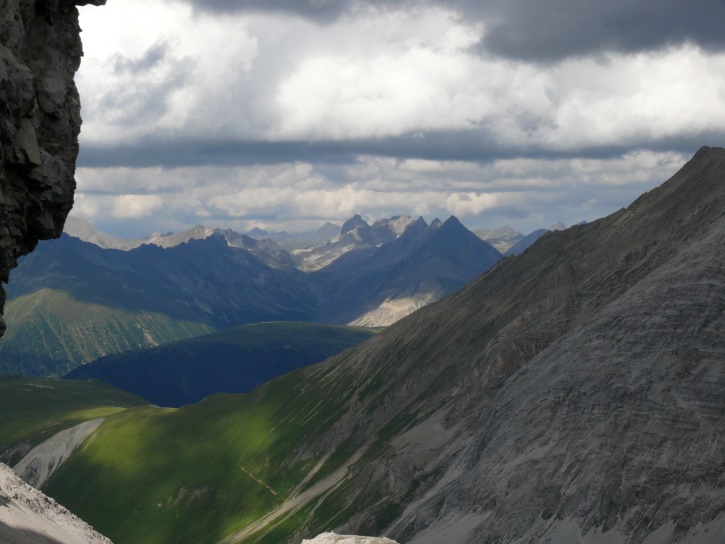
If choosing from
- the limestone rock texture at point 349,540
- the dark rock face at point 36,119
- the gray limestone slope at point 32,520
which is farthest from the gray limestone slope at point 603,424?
the dark rock face at point 36,119

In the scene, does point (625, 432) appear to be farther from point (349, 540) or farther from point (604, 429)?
point (349, 540)

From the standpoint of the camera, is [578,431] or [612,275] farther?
[612,275]

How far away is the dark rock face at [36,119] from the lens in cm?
3297

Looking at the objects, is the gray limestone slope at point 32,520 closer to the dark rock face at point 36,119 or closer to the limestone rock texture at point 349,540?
the dark rock face at point 36,119

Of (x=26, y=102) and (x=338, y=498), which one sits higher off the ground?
(x=26, y=102)

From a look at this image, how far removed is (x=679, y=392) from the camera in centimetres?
10575

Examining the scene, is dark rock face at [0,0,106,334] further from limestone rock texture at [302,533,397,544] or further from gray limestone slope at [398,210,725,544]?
gray limestone slope at [398,210,725,544]

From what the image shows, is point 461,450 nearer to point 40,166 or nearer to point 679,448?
point 679,448

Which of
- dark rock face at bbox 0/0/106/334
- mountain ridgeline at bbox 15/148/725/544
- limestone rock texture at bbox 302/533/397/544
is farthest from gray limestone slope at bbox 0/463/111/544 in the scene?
mountain ridgeline at bbox 15/148/725/544

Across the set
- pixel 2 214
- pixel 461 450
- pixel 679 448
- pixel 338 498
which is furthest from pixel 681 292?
pixel 2 214

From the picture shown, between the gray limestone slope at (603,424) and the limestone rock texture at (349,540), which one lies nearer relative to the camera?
the limestone rock texture at (349,540)

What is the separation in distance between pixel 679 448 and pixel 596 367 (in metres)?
18.0

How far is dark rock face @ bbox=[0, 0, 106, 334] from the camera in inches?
1298

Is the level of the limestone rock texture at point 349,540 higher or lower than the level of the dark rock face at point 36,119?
lower
